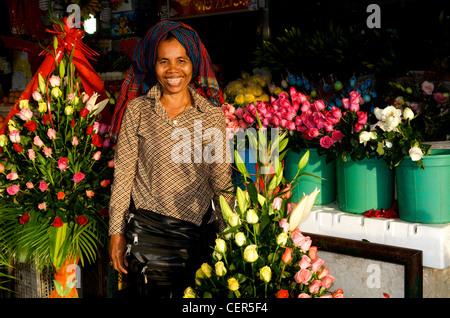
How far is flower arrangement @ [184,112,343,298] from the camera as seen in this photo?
119 centimetres

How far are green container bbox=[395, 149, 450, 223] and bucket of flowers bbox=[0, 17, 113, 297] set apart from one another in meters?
1.17

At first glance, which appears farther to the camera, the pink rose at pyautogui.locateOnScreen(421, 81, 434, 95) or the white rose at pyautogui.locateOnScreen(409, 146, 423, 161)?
the pink rose at pyautogui.locateOnScreen(421, 81, 434, 95)

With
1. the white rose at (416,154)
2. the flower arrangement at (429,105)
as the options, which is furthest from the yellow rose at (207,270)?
the flower arrangement at (429,105)

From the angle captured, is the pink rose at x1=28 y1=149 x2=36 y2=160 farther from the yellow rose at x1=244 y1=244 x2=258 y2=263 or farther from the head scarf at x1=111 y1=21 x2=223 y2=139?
the yellow rose at x1=244 y1=244 x2=258 y2=263

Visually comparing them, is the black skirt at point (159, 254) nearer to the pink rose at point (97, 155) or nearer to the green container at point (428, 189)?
the pink rose at point (97, 155)

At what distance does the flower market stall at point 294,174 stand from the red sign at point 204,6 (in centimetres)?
68

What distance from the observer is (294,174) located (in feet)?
6.16

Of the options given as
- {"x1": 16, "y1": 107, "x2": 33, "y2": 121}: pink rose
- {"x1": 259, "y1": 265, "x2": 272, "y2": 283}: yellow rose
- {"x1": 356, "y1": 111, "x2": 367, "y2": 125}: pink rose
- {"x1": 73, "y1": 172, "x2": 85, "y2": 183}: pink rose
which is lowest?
{"x1": 259, "y1": 265, "x2": 272, "y2": 283}: yellow rose

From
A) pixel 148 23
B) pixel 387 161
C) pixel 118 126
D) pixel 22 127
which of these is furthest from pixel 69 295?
pixel 148 23

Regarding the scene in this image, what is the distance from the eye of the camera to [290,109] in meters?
1.81

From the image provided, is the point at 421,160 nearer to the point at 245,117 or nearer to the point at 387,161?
the point at 387,161

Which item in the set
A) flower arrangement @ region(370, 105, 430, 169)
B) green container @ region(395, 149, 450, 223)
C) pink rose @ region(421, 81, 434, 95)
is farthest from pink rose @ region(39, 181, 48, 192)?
pink rose @ region(421, 81, 434, 95)

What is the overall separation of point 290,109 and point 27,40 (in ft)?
10.6

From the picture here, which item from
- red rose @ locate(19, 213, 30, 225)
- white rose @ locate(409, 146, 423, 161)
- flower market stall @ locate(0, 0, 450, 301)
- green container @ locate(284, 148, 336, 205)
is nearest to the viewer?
flower market stall @ locate(0, 0, 450, 301)
